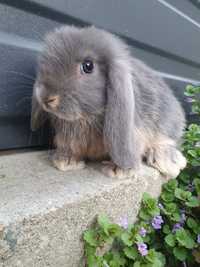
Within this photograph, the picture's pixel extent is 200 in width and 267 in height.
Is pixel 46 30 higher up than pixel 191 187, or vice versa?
pixel 46 30

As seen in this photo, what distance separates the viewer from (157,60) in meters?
3.67

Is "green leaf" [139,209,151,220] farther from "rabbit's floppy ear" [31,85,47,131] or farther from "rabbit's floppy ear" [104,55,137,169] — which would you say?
"rabbit's floppy ear" [31,85,47,131]

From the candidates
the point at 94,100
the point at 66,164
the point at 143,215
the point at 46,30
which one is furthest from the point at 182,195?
the point at 46,30

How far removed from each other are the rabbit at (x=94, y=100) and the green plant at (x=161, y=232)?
0.32 m

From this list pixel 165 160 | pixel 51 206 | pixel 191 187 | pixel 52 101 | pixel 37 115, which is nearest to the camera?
pixel 51 206

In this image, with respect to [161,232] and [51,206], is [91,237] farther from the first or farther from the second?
[161,232]

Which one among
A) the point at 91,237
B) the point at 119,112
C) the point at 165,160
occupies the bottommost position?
the point at 91,237

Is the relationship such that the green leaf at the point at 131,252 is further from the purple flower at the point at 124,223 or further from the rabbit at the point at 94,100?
the rabbit at the point at 94,100

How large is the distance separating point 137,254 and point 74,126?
0.74 metres

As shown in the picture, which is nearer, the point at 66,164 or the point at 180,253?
the point at 66,164

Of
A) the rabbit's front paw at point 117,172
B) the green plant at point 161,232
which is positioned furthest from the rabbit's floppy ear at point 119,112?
the green plant at point 161,232

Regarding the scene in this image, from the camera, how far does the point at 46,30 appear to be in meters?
2.30

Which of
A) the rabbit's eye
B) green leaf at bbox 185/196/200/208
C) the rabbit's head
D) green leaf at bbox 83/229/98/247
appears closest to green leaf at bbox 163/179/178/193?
green leaf at bbox 185/196/200/208

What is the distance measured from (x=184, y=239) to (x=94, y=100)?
1.05 metres
